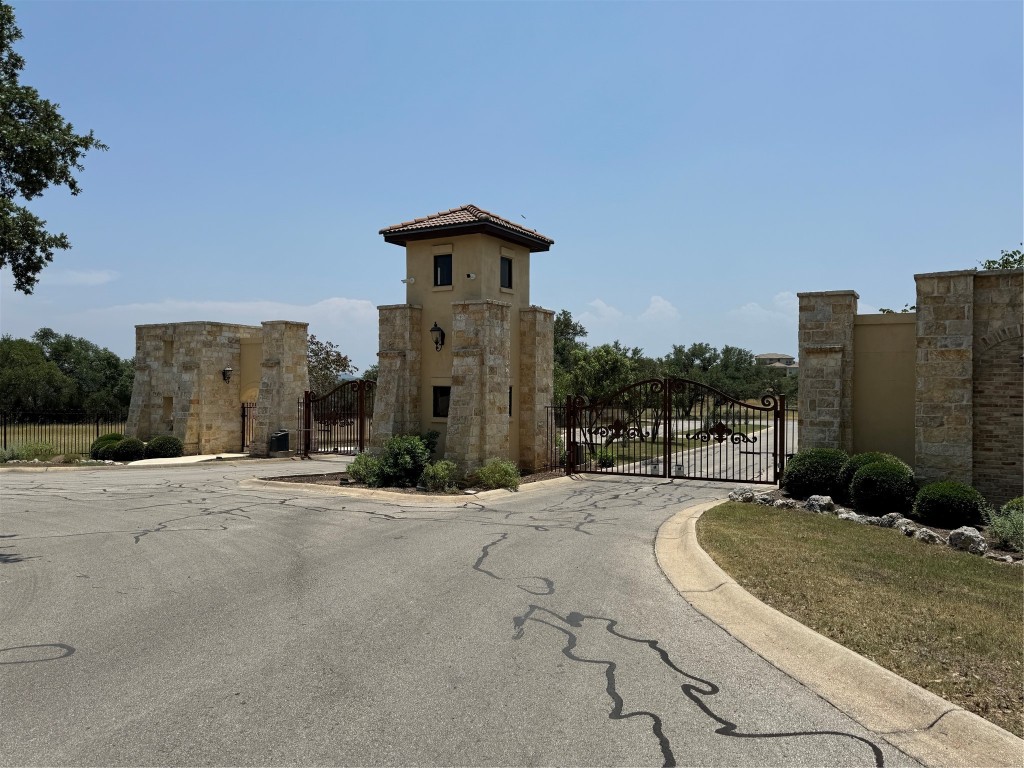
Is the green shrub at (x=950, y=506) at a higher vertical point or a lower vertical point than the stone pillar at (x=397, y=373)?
lower

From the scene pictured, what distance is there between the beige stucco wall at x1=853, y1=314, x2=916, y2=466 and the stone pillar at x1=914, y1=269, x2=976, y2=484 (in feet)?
2.40

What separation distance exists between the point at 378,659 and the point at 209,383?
2265 cm

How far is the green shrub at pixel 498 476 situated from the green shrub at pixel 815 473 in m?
5.95

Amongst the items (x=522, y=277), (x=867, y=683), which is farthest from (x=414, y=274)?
(x=867, y=683)

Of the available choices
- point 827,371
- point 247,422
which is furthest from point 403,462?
point 247,422

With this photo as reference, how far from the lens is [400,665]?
5.64 m

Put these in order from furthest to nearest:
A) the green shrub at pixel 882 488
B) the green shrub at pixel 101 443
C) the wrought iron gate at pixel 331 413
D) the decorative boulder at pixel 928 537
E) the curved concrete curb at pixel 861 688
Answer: the green shrub at pixel 101 443 → the wrought iron gate at pixel 331 413 → the green shrub at pixel 882 488 → the decorative boulder at pixel 928 537 → the curved concrete curb at pixel 861 688

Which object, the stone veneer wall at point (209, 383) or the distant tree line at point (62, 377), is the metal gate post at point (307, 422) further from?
the distant tree line at point (62, 377)

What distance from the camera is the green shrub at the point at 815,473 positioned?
562 inches

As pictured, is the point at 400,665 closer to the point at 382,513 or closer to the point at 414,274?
the point at 382,513

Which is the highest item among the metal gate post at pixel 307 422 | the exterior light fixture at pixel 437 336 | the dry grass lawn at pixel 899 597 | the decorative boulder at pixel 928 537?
the exterior light fixture at pixel 437 336

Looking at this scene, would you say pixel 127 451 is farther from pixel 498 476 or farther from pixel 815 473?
pixel 815 473

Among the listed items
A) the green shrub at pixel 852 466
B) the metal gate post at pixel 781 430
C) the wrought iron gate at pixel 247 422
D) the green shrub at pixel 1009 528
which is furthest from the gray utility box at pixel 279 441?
the green shrub at pixel 1009 528

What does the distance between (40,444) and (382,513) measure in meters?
17.7
